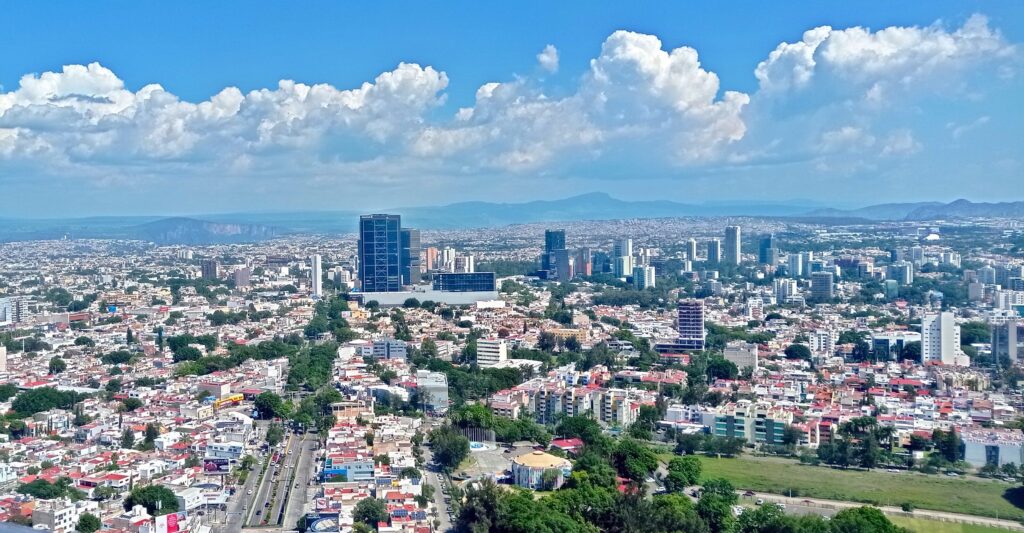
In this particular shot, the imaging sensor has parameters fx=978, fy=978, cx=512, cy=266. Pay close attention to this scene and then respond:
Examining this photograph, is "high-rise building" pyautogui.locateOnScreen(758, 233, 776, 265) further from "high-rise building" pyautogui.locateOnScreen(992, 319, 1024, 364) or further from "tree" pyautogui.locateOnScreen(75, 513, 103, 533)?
"tree" pyautogui.locateOnScreen(75, 513, 103, 533)

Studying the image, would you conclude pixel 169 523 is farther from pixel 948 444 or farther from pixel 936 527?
pixel 948 444

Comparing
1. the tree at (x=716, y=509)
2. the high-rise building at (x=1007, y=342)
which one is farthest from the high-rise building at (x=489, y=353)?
the tree at (x=716, y=509)

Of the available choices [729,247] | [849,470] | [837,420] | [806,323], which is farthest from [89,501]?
[729,247]

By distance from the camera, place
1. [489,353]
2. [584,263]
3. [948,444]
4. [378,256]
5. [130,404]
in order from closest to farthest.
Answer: [948,444], [130,404], [489,353], [378,256], [584,263]

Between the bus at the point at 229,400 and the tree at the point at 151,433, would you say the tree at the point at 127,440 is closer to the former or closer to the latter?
the tree at the point at 151,433

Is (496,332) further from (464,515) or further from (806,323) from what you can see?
(464,515)

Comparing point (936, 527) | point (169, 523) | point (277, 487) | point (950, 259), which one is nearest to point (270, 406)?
point (277, 487)

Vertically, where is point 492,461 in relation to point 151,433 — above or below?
below
